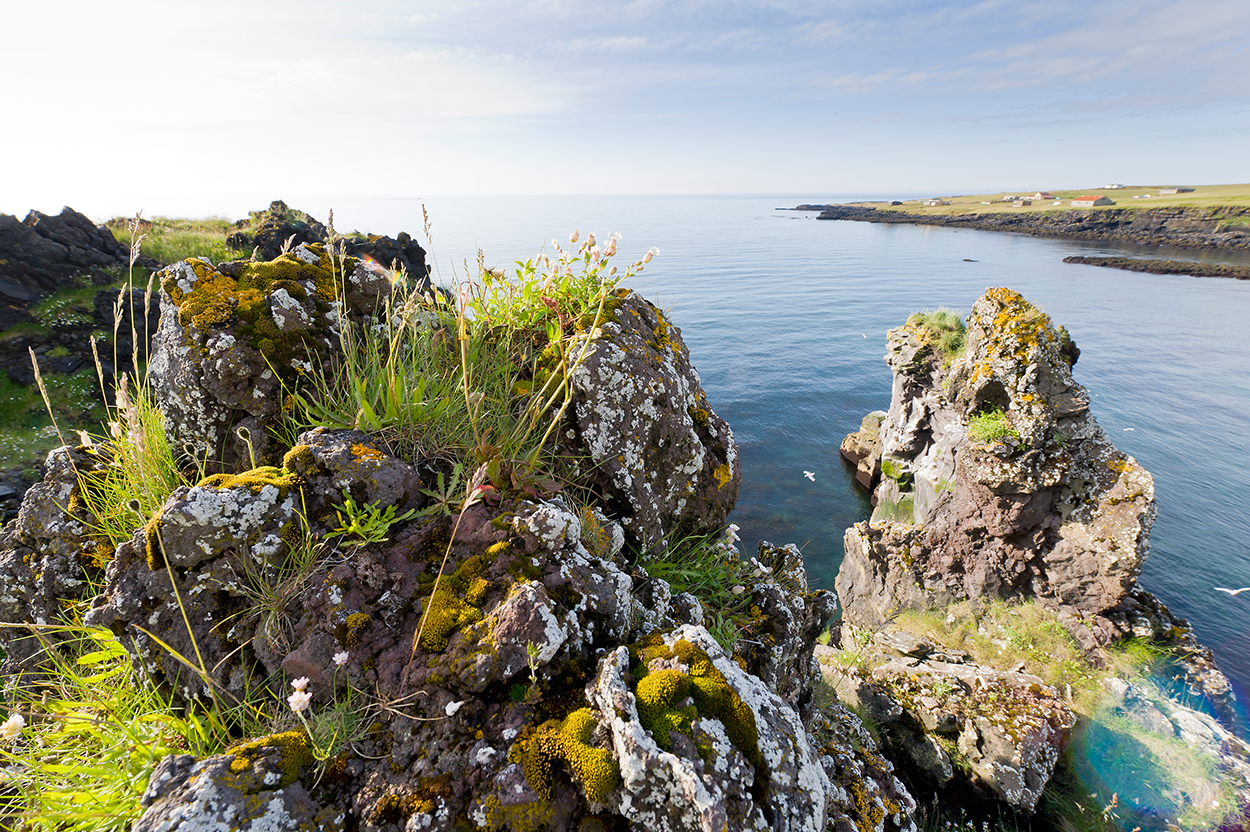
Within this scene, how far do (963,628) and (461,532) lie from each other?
55.7 ft

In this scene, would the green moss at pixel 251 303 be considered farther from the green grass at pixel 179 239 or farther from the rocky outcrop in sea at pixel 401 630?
the green grass at pixel 179 239

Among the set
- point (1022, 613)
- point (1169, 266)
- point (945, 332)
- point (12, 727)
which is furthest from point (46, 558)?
point (1169, 266)

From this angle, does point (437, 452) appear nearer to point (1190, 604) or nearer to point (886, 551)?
point (886, 551)

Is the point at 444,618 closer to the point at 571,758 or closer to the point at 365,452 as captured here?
the point at 571,758

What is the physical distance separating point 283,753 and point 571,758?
138cm

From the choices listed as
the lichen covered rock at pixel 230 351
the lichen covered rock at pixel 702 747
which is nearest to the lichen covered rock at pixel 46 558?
the lichen covered rock at pixel 230 351

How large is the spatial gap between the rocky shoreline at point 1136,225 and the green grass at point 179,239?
129291 millimetres

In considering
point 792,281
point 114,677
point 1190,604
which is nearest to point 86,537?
point 114,677

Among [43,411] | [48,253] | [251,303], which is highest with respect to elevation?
[48,253]

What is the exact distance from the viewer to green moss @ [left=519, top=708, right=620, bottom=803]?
237 cm

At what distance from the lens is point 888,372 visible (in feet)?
133

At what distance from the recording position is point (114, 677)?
293 centimetres

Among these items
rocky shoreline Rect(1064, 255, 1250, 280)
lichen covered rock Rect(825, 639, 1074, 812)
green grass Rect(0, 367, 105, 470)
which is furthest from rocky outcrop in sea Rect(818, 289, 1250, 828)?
rocky shoreline Rect(1064, 255, 1250, 280)

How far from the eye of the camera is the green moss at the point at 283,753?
2201 mm
